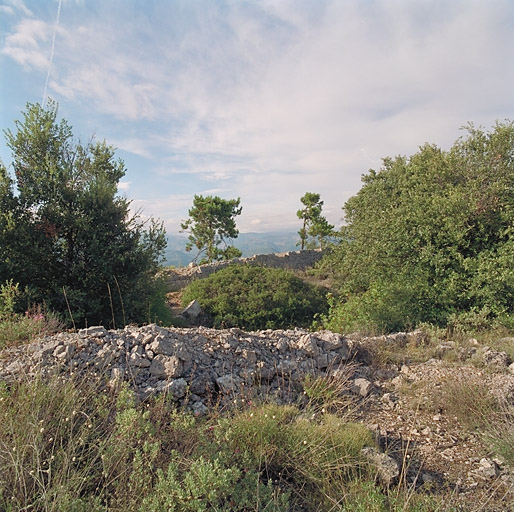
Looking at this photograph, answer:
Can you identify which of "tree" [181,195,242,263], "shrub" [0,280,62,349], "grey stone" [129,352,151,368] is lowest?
"grey stone" [129,352,151,368]

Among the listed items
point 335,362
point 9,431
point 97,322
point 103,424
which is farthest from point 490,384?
point 97,322

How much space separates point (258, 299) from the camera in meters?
9.68

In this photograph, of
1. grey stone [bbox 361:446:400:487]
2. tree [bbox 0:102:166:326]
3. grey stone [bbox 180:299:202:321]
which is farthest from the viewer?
grey stone [bbox 180:299:202:321]

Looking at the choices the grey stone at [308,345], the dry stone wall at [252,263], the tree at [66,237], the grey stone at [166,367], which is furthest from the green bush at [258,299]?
the grey stone at [166,367]

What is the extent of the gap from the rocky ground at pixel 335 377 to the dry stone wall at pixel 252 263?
1010 cm

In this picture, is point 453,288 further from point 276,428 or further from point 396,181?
point 276,428

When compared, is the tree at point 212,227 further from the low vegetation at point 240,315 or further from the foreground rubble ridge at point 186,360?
the foreground rubble ridge at point 186,360

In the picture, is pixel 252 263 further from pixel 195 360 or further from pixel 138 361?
pixel 138 361

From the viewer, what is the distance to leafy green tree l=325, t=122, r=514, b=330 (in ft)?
23.2

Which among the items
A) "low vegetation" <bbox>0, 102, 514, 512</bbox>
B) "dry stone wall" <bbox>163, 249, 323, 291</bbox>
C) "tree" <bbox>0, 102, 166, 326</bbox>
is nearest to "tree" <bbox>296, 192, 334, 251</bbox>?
"dry stone wall" <bbox>163, 249, 323, 291</bbox>

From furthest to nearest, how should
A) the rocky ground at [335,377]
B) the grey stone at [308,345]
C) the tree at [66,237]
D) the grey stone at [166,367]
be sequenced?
the tree at [66,237] → the grey stone at [308,345] → the grey stone at [166,367] → the rocky ground at [335,377]

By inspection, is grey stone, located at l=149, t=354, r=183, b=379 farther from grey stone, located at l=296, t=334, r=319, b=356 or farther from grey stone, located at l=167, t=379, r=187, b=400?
grey stone, located at l=296, t=334, r=319, b=356

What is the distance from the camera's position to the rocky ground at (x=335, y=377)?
2.69 meters

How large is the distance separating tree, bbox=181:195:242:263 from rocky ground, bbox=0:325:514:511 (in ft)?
60.7
